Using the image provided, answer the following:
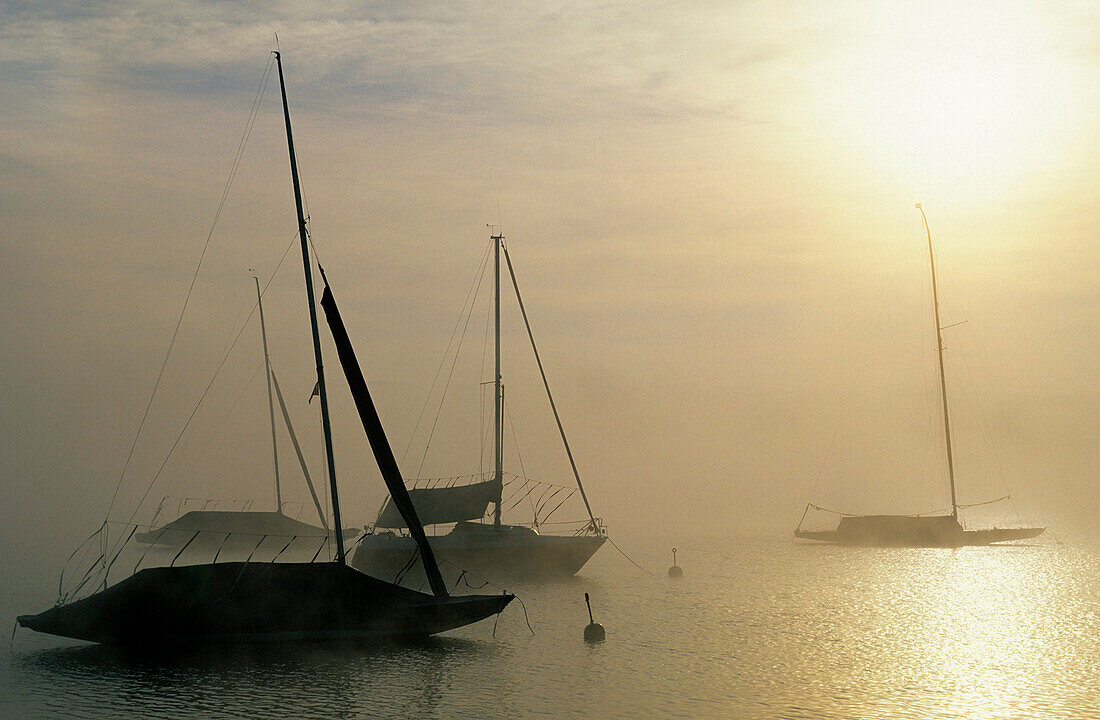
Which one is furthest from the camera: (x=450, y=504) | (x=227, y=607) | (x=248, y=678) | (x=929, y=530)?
(x=929, y=530)

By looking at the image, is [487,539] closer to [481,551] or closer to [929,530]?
[481,551]

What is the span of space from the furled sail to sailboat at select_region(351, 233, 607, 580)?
81.1 feet

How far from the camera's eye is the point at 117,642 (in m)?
38.2

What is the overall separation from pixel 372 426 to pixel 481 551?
2663cm

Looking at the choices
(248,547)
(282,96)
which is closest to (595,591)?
(282,96)

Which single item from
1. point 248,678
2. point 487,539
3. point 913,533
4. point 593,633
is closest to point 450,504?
point 487,539

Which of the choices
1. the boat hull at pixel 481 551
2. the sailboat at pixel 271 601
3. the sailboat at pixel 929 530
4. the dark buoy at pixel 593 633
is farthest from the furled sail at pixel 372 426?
the sailboat at pixel 929 530

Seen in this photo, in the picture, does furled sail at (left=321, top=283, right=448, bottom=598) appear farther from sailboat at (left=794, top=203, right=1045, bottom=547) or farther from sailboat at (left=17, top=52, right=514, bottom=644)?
sailboat at (left=794, top=203, right=1045, bottom=547)

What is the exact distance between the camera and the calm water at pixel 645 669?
102ft

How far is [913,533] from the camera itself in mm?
102500

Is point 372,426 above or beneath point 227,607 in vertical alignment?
above

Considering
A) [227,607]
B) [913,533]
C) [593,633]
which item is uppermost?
[913,533]

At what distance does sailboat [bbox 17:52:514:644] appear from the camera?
124 feet

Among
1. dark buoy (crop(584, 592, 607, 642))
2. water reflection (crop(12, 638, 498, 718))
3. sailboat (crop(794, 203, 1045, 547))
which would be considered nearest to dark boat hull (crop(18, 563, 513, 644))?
water reflection (crop(12, 638, 498, 718))
